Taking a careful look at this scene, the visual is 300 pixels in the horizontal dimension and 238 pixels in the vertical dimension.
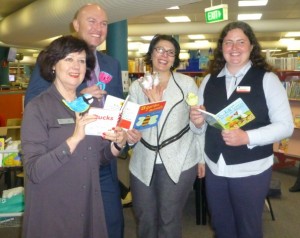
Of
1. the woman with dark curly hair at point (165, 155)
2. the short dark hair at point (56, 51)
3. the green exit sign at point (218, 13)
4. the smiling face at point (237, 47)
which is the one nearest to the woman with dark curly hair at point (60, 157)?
the short dark hair at point (56, 51)

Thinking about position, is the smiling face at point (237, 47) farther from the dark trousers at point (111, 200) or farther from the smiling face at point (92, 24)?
the dark trousers at point (111, 200)

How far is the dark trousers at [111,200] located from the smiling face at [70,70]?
69cm

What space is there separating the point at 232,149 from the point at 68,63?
113 cm

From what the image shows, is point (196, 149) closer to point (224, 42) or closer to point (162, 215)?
point (162, 215)

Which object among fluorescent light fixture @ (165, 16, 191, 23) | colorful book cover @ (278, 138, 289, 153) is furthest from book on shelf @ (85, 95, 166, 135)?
fluorescent light fixture @ (165, 16, 191, 23)

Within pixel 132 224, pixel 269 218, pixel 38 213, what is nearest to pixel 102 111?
pixel 38 213

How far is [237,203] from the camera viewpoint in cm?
207

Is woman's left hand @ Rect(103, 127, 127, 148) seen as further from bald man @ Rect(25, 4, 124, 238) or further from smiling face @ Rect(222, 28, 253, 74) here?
smiling face @ Rect(222, 28, 253, 74)

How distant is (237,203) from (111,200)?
2.75ft

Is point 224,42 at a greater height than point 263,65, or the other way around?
point 224,42

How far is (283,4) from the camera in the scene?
31.9ft

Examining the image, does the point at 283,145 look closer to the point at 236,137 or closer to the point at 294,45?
the point at 236,137

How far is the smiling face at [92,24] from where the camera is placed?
2152 millimetres

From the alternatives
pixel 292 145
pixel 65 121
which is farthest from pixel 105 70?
pixel 292 145
